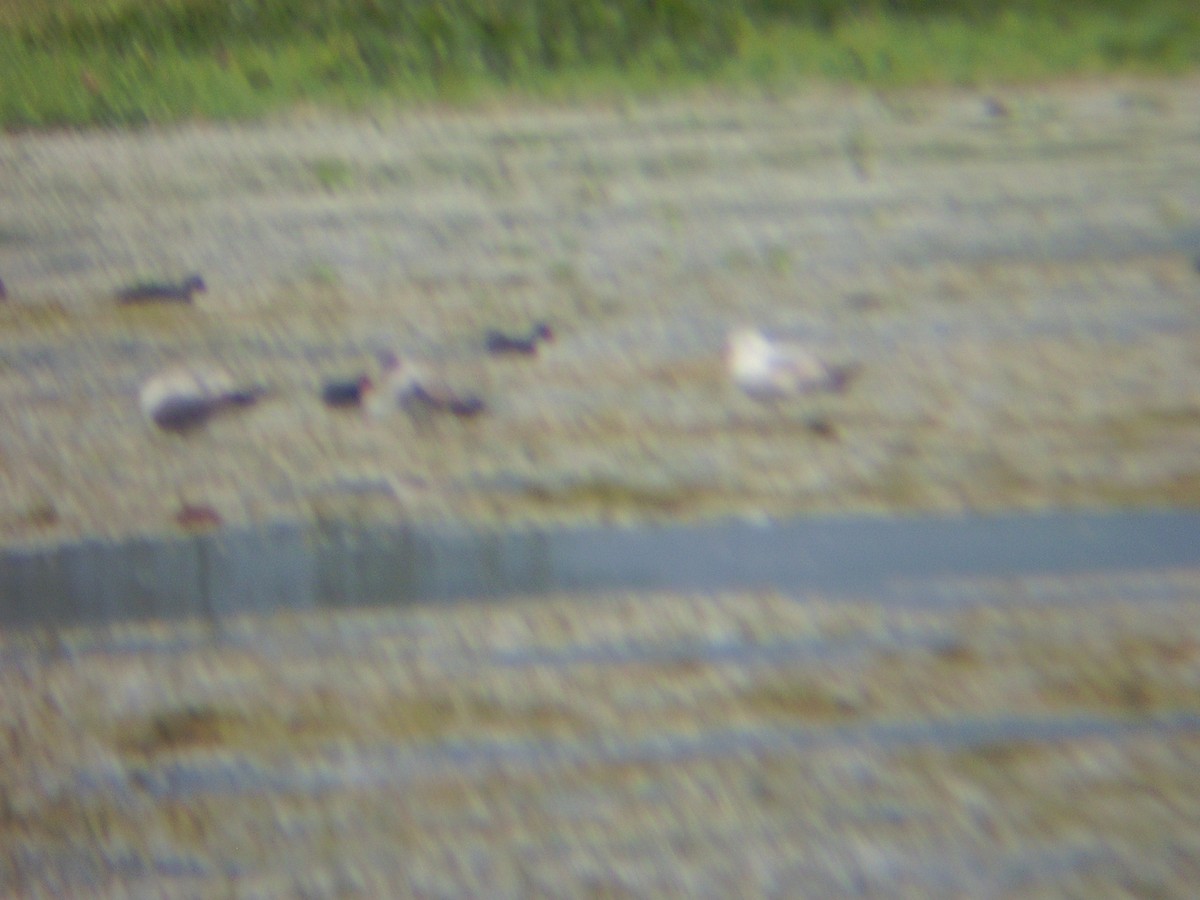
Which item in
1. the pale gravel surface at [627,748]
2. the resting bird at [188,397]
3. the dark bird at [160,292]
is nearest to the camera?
the pale gravel surface at [627,748]

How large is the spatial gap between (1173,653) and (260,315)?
53.1 inches

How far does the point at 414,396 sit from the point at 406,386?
0.06ft

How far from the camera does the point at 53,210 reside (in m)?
2.46

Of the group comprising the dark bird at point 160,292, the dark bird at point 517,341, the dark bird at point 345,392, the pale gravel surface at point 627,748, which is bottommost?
the pale gravel surface at point 627,748

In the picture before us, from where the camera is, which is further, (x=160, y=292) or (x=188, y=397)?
(x=160, y=292)

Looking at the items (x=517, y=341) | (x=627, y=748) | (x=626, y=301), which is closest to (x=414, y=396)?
(x=517, y=341)

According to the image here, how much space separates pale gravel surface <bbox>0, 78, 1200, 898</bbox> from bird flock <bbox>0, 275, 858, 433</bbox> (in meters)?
0.03

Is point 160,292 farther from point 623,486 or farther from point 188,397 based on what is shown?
point 623,486

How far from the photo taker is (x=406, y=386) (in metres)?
1.73

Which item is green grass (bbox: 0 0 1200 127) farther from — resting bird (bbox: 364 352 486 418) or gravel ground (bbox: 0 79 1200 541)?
resting bird (bbox: 364 352 486 418)

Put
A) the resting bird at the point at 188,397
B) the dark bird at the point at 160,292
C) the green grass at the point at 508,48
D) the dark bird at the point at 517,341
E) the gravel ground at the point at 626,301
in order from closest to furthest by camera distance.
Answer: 1. the gravel ground at the point at 626,301
2. the resting bird at the point at 188,397
3. the dark bird at the point at 517,341
4. the dark bird at the point at 160,292
5. the green grass at the point at 508,48

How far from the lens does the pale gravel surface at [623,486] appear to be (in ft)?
3.44

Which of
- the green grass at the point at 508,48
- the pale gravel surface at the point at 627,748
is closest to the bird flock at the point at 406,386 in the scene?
the pale gravel surface at the point at 627,748

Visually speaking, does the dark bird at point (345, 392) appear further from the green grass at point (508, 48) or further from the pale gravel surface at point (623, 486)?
the green grass at point (508, 48)
